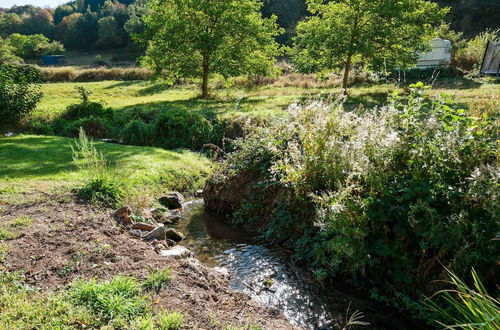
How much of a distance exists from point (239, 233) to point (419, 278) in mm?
3688

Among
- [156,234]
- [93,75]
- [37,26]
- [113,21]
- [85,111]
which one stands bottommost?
[156,234]

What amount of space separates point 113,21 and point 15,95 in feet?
262

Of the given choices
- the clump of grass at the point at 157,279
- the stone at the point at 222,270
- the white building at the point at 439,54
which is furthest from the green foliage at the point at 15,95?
the white building at the point at 439,54

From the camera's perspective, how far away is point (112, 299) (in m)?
3.72

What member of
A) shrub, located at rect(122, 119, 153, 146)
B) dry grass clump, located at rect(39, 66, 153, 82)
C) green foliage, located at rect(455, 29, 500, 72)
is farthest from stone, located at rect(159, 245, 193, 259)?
green foliage, located at rect(455, 29, 500, 72)

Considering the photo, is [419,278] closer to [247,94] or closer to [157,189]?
[157,189]

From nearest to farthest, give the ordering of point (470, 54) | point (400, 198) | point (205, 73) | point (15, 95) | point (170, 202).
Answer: point (400, 198) < point (170, 202) < point (15, 95) < point (205, 73) < point (470, 54)

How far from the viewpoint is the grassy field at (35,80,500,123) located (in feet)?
51.5

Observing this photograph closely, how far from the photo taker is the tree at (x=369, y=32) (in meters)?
18.4

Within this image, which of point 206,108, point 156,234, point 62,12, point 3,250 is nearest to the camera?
point 3,250

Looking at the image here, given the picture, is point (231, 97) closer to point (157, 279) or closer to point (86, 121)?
point (86, 121)

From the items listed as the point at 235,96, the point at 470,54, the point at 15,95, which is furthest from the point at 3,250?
the point at 470,54

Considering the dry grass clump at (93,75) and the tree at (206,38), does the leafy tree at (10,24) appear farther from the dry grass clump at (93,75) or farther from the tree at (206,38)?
the tree at (206,38)

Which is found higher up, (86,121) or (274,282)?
(86,121)
